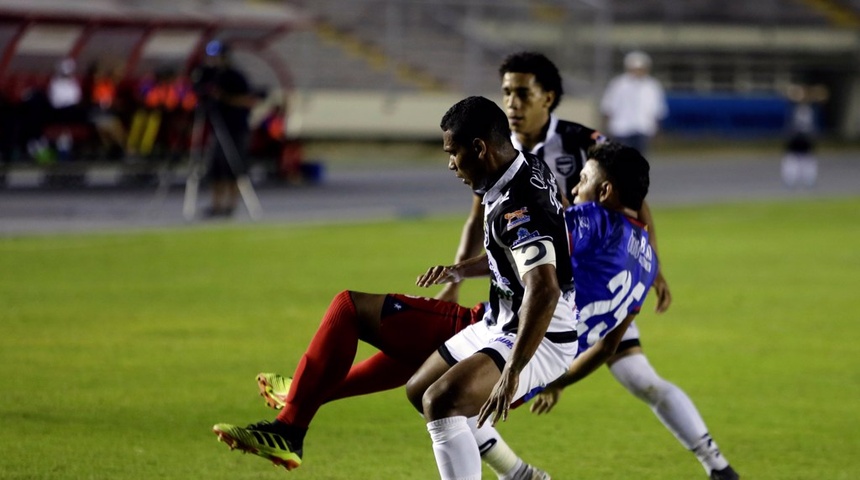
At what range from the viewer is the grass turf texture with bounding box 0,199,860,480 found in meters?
7.02

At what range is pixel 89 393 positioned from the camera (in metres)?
8.43

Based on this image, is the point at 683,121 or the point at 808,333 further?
the point at 683,121

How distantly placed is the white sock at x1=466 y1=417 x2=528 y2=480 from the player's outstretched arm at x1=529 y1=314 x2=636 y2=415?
401mm

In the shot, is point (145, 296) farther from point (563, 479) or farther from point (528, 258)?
point (528, 258)

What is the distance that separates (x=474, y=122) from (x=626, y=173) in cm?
111

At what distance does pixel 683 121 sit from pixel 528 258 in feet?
121

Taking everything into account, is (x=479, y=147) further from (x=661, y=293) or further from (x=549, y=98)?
(x=661, y=293)

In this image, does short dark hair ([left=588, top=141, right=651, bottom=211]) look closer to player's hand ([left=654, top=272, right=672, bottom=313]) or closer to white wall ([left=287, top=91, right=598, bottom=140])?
player's hand ([left=654, top=272, right=672, bottom=313])

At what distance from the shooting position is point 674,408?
6.58m

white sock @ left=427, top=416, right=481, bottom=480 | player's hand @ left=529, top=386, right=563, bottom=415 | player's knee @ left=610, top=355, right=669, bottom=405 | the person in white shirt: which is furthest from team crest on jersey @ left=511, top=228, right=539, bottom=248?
the person in white shirt

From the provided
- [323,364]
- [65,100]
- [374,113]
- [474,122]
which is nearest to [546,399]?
[323,364]

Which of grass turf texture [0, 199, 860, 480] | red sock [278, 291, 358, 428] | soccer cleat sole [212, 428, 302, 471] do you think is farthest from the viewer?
grass turf texture [0, 199, 860, 480]

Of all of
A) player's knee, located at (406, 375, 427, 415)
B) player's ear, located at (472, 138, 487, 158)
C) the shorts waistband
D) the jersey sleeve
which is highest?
player's ear, located at (472, 138, 487, 158)

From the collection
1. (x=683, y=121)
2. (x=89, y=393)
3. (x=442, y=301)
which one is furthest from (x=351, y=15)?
(x=442, y=301)
